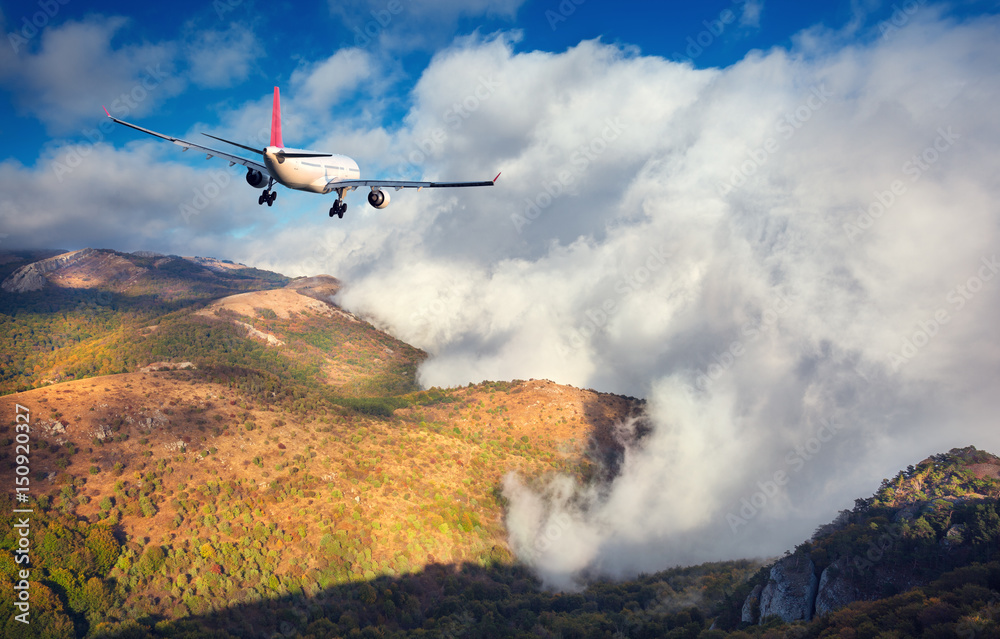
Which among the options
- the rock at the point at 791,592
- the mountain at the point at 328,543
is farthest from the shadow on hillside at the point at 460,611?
the rock at the point at 791,592

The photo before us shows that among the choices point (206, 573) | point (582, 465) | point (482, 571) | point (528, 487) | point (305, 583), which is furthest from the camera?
point (582, 465)

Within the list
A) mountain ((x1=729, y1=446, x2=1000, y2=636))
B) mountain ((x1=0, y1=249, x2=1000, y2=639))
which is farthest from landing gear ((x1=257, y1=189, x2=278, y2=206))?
mountain ((x1=729, y1=446, x2=1000, y2=636))

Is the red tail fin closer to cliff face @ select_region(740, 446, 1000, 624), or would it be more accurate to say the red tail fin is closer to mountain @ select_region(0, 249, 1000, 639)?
mountain @ select_region(0, 249, 1000, 639)

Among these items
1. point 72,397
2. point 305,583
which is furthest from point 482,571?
point 72,397


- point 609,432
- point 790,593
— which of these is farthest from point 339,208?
point 609,432

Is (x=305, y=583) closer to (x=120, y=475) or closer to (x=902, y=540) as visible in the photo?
(x=120, y=475)

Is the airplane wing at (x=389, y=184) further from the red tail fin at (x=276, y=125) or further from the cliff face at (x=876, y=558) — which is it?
the cliff face at (x=876, y=558)

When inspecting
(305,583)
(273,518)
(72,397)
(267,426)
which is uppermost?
(72,397)
